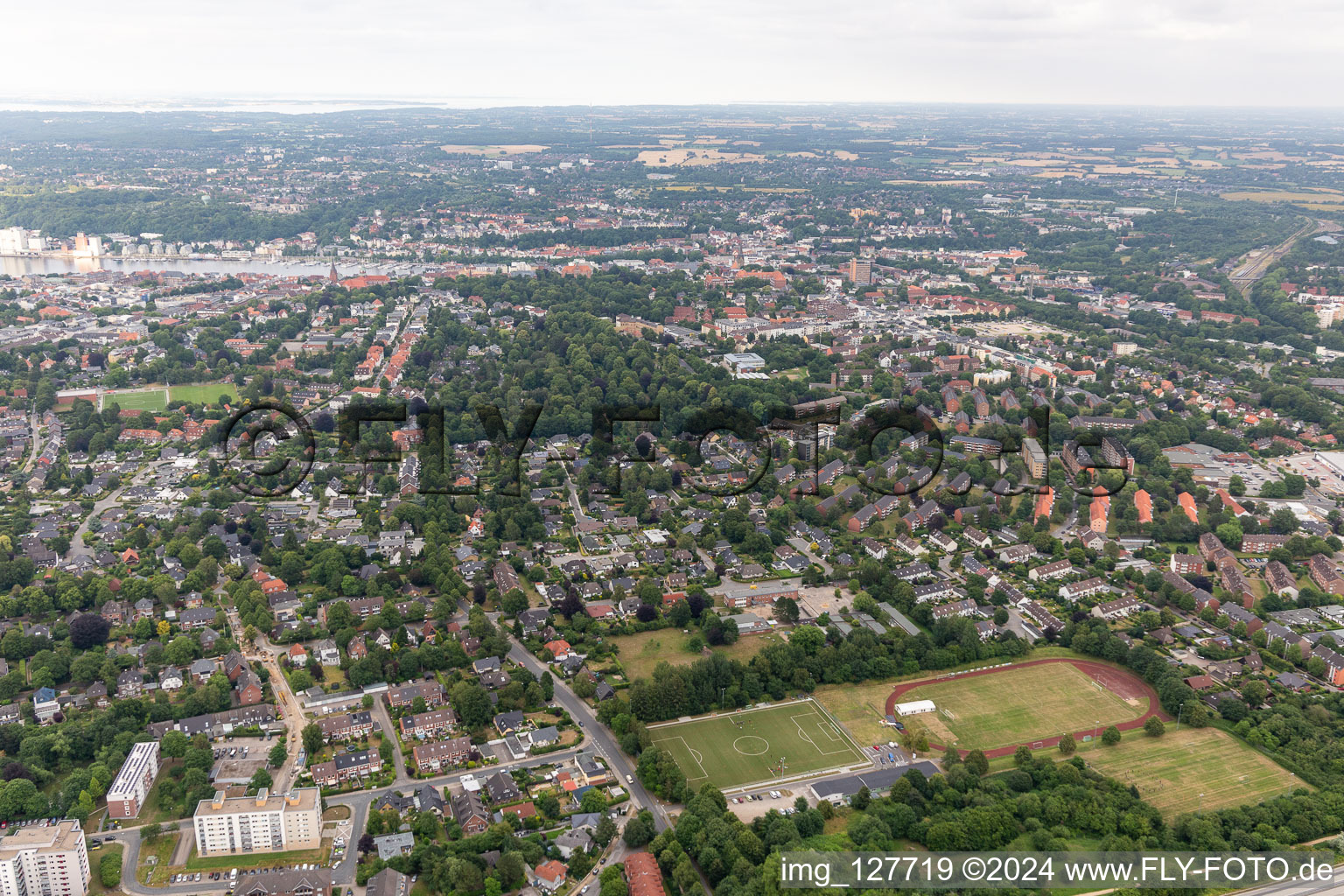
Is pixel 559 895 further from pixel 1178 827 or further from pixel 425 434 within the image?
pixel 425 434

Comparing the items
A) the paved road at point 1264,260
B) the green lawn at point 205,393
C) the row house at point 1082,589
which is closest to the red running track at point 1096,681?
the row house at point 1082,589

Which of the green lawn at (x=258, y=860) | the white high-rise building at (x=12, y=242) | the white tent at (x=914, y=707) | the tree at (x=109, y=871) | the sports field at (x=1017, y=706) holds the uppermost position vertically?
the white high-rise building at (x=12, y=242)

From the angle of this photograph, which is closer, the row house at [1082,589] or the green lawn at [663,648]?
the green lawn at [663,648]

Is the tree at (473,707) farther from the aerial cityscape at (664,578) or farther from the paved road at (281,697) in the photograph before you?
the paved road at (281,697)

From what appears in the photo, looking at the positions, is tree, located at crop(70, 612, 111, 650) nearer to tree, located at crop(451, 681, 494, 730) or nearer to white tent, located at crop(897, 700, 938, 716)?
tree, located at crop(451, 681, 494, 730)

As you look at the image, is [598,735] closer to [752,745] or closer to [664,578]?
[752,745]

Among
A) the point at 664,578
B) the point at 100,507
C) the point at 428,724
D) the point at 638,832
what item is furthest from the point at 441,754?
the point at 100,507

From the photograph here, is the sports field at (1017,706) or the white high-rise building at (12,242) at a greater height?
the white high-rise building at (12,242)

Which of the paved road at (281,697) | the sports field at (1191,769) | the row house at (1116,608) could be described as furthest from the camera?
the row house at (1116,608)
